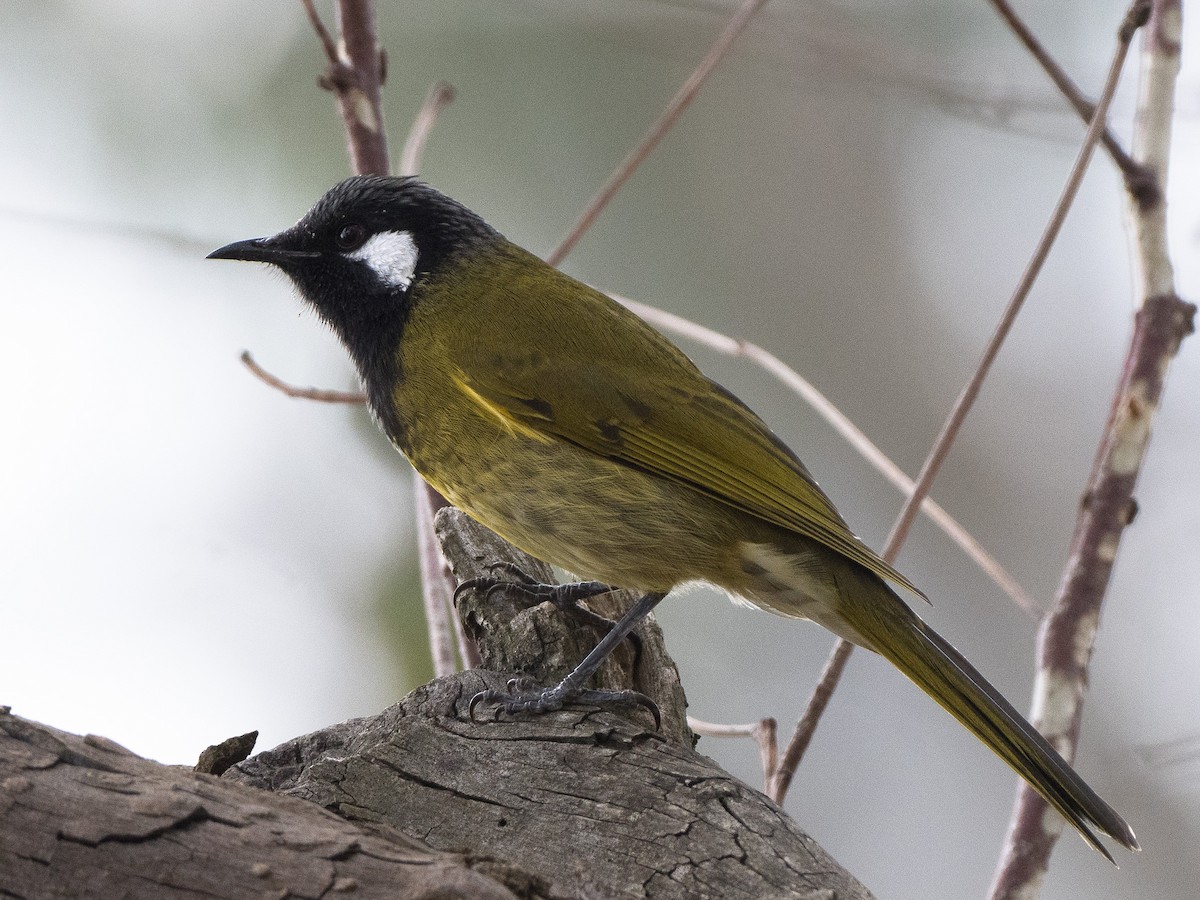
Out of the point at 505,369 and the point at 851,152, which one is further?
the point at 851,152

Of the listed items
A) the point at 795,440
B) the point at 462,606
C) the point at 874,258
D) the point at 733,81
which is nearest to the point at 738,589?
the point at 462,606

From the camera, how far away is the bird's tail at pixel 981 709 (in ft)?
8.76

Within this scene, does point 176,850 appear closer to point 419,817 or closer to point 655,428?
point 419,817

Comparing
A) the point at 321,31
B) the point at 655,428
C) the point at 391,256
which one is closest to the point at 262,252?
the point at 391,256

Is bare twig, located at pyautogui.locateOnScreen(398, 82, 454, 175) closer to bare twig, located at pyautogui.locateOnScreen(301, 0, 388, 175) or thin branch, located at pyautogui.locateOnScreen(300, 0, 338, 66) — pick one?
bare twig, located at pyautogui.locateOnScreen(301, 0, 388, 175)

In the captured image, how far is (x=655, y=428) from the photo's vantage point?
3395 mm

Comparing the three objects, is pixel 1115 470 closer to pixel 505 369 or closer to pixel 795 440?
pixel 505 369

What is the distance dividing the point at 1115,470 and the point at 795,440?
3767 mm

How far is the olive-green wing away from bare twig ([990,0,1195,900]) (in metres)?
0.56

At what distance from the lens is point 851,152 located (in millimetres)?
7102

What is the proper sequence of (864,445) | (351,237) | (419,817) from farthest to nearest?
(351,237), (864,445), (419,817)

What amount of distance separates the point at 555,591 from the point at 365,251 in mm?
1129

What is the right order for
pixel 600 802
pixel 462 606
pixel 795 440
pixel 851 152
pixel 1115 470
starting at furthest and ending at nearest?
pixel 851 152, pixel 795 440, pixel 462 606, pixel 1115 470, pixel 600 802

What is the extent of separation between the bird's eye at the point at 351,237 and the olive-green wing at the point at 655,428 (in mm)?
585
